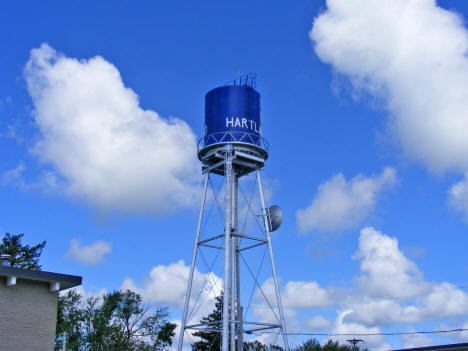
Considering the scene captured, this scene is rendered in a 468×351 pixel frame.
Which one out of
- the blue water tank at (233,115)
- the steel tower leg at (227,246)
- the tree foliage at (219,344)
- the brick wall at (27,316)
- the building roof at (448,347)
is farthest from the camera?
the tree foliage at (219,344)

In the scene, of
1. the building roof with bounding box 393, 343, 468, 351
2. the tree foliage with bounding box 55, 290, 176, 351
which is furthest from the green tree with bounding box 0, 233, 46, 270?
the building roof with bounding box 393, 343, 468, 351

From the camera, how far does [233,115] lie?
114 feet

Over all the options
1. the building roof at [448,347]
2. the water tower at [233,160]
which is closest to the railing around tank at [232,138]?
the water tower at [233,160]

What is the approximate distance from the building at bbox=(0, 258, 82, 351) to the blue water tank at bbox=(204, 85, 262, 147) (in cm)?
1580

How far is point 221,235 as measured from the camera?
32812mm

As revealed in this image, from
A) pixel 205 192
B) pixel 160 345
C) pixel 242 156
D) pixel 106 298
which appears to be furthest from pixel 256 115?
pixel 160 345

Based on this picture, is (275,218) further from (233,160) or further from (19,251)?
(19,251)

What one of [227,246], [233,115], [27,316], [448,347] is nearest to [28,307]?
[27,316]

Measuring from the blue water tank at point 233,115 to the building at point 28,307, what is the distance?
15.8 m

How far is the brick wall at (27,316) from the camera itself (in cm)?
1861

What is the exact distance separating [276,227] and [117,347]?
16.3 meters

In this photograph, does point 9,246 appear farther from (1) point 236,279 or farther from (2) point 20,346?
(2) point 20,346

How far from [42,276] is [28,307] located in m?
1.04

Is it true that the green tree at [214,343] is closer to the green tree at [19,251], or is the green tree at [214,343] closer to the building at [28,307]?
the green tree at [19,251]
